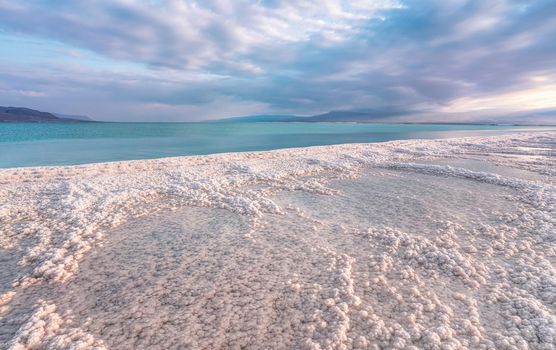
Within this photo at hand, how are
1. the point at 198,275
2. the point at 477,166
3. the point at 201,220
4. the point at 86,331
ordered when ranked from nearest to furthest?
the point at 86,331, the point at 198,275, the point at 201,220, the point at 477,166

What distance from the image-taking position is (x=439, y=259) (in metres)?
5.77

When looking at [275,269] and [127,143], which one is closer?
[275,269]

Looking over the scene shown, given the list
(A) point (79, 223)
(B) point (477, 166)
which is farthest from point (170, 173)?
(B) point (477, 166)

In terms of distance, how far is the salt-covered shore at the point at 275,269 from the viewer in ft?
12.7

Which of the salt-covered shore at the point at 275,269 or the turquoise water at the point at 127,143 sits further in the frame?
the turquoise water at the point at 127,143

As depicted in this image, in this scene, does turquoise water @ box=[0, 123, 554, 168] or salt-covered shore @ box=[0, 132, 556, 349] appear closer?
salt-covered shore @ box=[0, 132, 556, 349]

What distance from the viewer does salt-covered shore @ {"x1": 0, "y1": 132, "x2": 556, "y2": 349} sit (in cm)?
388

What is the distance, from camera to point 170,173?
14.7 m

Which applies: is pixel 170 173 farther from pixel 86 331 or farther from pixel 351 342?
pixel 351 342

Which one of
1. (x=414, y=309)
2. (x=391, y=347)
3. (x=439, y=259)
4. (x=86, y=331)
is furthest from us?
(x=439, y=259)

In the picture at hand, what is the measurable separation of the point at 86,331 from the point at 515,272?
6486mm

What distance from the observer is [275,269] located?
18.1ft

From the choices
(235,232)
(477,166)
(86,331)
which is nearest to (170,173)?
(235,232)

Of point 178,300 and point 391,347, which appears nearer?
point 391,347
